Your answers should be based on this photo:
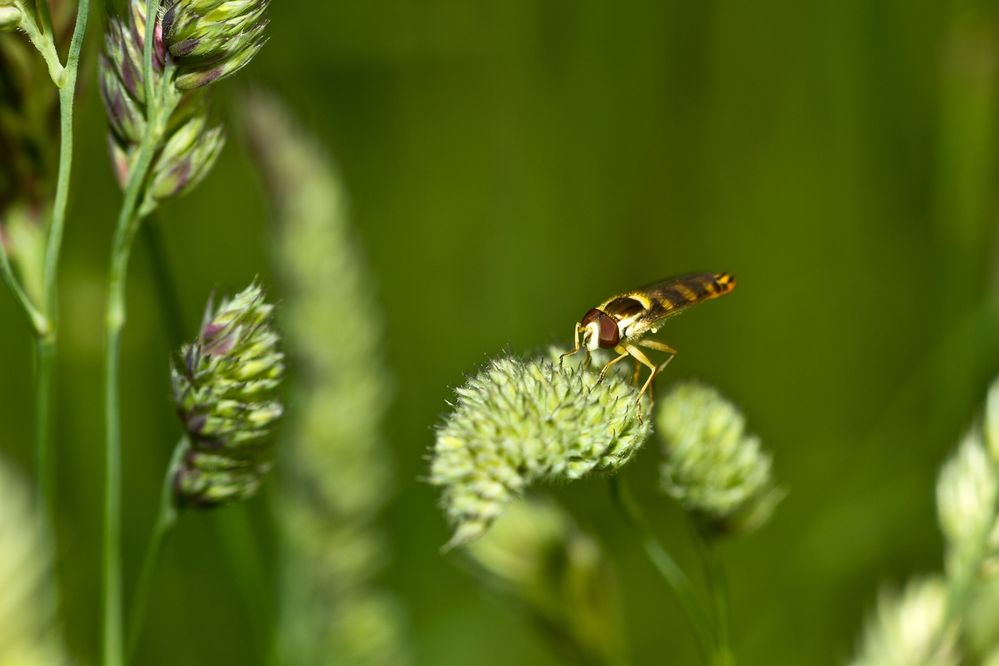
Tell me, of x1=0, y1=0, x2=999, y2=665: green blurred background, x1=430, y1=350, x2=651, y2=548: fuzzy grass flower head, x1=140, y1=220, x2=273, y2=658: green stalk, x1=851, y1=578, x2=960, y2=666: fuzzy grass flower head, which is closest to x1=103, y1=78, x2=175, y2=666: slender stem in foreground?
x1=140, y1=220, x2=273, y2=658: green stalk

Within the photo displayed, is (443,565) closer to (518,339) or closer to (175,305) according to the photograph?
(518,339)

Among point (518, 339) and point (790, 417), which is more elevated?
point (518, 339)

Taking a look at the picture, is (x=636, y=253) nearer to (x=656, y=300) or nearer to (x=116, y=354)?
(x=656, y=300)

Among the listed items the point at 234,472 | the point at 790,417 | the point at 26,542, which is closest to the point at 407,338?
the point at 790,417

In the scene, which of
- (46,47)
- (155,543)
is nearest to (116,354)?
(155,543)

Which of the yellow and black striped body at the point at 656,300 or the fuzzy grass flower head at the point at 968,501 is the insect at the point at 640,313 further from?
the fuzzy grass flower head at the point at 968,501

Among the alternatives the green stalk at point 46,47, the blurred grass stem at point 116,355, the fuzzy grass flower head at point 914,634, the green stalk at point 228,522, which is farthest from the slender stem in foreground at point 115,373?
the fuzzy grass flower head at point 914,634
